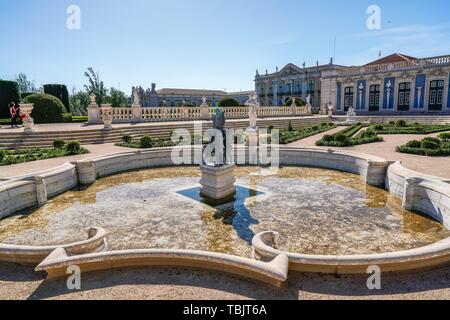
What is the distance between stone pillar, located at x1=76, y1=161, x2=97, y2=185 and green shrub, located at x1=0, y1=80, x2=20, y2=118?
24.4 meters

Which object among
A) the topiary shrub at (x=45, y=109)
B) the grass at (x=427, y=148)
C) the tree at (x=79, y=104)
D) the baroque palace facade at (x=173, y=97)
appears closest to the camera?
the grass at (x=427, y=148)

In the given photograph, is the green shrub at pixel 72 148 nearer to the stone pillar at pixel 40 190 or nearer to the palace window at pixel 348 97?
the stone pillar at pixel 40 190

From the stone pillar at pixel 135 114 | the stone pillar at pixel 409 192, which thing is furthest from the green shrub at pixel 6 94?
the stone pillar at pixel 409 192

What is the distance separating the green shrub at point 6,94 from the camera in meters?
27.6

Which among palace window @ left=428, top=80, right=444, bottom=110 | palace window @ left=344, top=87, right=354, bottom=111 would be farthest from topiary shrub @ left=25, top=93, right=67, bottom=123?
palace window @ left=428, top=80, right=444, bottom=110

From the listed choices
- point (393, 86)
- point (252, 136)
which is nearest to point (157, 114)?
point (252, 136)

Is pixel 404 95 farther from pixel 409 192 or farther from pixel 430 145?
pixel 409 192

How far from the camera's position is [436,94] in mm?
35344

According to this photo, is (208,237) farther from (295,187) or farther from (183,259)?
(295,187)

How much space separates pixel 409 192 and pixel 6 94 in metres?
33.7

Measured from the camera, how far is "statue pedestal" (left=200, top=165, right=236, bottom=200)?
8.28 metres
